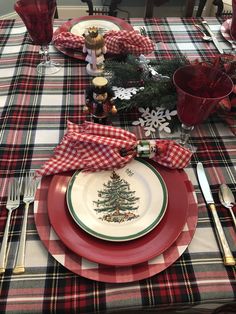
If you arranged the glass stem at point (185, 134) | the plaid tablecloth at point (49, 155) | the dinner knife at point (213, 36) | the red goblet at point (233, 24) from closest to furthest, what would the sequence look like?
1. the plaid tablecloth at point (49, 155)
2. the glass stem at point (185, 134)
3. the red goblet at point (233, 24)
4. the dinner knife at point (213, 36)

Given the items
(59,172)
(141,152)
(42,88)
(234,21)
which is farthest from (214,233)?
(234,21)

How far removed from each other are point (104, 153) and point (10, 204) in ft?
0.68

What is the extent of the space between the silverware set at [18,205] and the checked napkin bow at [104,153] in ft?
0.19

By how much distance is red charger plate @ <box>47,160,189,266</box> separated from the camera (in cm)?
50

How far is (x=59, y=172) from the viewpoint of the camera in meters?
0.61

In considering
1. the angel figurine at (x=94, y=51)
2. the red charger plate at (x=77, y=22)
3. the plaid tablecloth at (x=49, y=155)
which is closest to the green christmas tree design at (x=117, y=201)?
the plaid tablecloth at (x=49, y=155)

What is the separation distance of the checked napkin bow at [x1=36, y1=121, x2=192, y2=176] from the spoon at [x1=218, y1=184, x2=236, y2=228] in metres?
0.09

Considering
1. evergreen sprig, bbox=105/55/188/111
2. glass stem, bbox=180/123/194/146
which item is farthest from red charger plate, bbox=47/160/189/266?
evergreen sprig, bbox=105/55/188/111

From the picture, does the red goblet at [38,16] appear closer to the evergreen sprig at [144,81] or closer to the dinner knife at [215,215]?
the evergreen sprig at [144,81]

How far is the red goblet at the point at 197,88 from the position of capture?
61 centimetres

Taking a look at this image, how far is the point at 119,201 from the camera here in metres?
0.58

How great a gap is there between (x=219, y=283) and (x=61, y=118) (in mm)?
511

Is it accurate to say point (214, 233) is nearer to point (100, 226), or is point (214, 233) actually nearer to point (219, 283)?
point (219, 283)

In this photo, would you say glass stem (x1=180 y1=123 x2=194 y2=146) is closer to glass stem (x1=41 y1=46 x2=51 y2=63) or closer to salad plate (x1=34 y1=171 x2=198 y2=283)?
salad plate (x1=34 y1=171 x2=198 y2=283)
